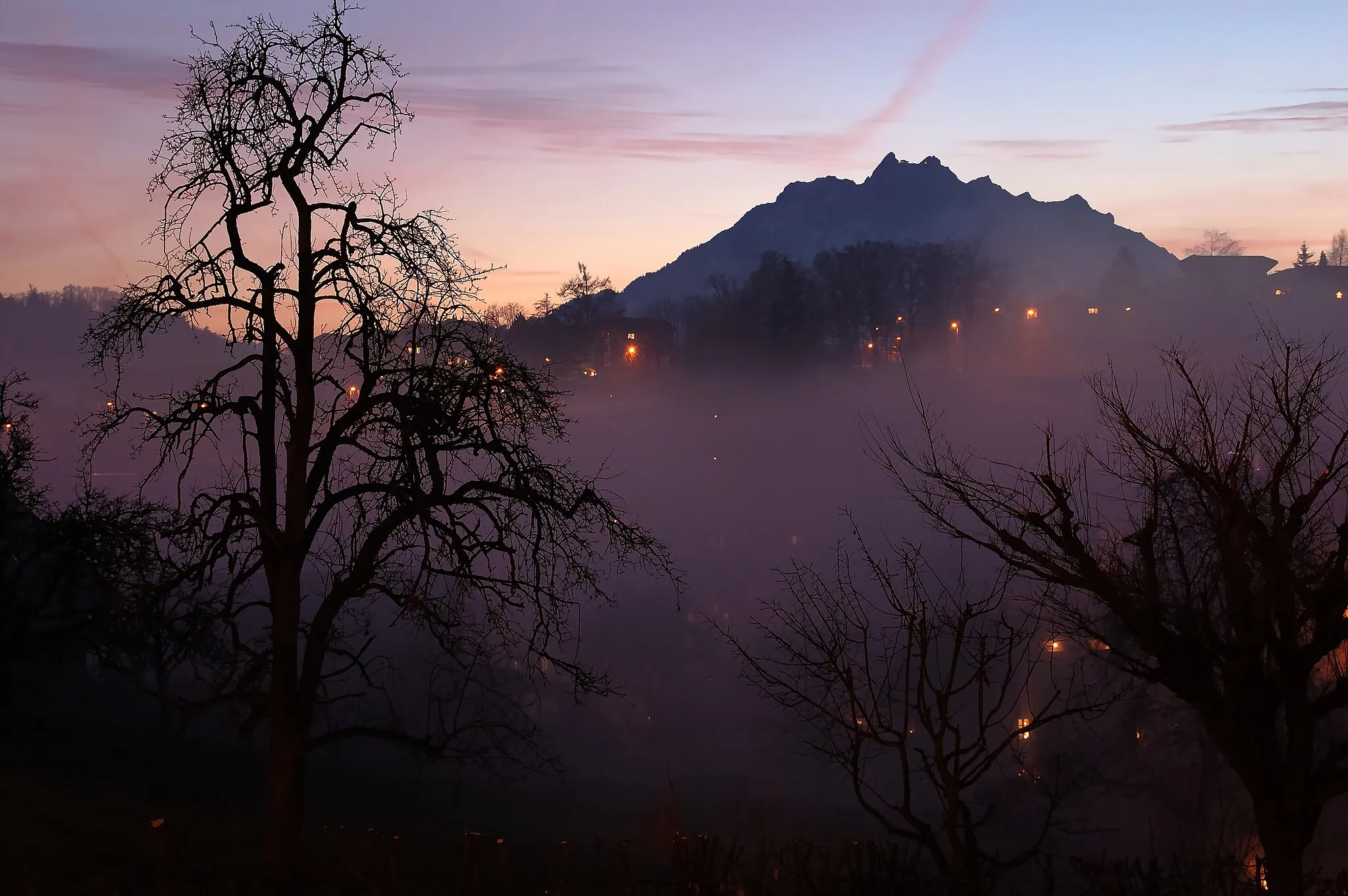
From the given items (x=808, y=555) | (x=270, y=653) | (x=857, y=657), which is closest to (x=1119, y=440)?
(x=270, y=653)

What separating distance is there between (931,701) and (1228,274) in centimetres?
14117

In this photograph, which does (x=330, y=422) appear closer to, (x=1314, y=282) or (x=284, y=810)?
(x=284, y=810)

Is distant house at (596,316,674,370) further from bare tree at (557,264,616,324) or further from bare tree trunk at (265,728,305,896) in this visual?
bare tree trunk at (265,728,305,896)

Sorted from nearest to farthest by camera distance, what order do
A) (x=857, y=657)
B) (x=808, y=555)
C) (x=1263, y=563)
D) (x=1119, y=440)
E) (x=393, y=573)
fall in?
1. (x=1263, y=563)
2. (x=1119, y=440)
3. (x=393, y=573)
4. (x=857, y=657)
5. (x=808, y=555)

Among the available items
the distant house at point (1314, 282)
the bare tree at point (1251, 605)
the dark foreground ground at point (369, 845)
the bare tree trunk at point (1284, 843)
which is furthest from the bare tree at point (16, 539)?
the distant house at point (1314, 282)

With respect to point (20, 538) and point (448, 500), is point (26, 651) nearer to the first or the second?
point (20, 538)

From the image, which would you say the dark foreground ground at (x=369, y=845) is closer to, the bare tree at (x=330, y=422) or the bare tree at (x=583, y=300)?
the bare tree at (x=330, y=422)

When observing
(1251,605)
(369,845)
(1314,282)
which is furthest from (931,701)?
(1314,282)

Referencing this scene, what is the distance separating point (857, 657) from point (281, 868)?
4406 cm

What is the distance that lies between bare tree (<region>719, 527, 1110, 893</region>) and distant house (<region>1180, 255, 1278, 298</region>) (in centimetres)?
10151

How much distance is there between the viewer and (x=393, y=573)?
13141 millimetres

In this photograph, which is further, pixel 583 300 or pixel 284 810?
pixel 583 300

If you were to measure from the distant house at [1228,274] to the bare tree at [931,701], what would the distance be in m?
102

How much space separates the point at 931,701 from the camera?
5300cm
